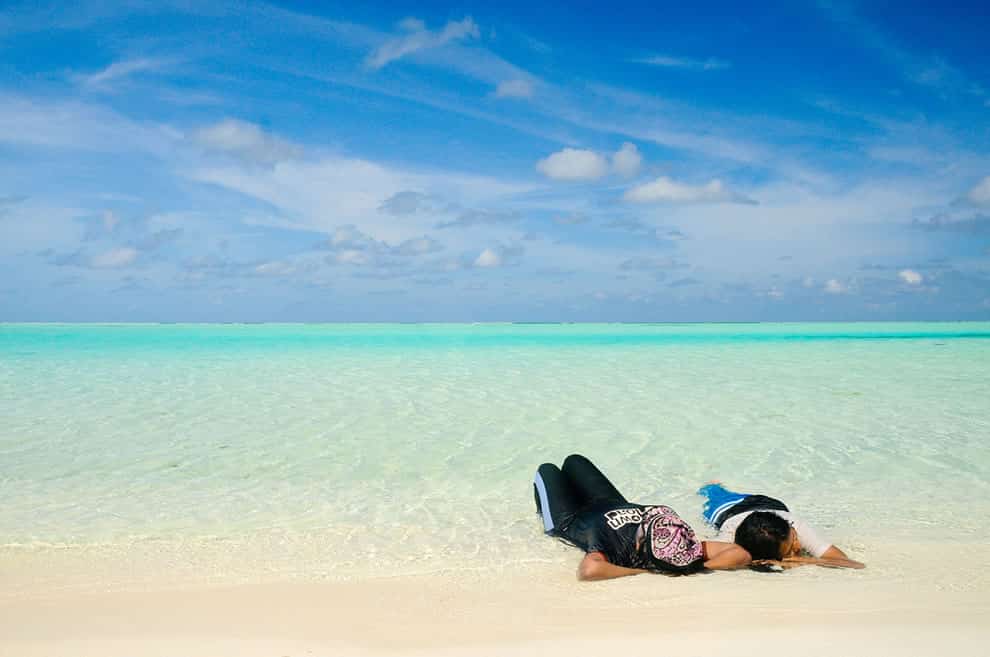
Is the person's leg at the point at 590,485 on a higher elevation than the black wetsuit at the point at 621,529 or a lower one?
higher

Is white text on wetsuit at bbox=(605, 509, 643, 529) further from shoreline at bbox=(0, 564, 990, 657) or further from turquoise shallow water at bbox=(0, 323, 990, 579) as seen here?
turquoise shallow water at bbox=(0, 323, 990, 579)

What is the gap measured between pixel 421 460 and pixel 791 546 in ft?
13.8

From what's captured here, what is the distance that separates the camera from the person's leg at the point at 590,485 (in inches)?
177

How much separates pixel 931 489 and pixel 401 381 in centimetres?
1070

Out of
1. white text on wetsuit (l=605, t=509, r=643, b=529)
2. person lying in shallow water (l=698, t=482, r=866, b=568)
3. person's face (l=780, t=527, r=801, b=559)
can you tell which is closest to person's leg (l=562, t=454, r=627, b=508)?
white text on wetsuit (l=605, t=509, r=643, b=529)

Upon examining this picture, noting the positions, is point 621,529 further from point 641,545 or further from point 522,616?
point 522,616

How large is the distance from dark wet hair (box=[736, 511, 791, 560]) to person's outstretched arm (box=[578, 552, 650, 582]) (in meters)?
0.78

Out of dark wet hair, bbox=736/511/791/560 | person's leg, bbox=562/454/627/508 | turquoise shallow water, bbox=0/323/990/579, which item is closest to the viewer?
dark wet hair, bbox=736/511/791/560

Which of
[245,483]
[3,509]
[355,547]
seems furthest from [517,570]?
[3,509]

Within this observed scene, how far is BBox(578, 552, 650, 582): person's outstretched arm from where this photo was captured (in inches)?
149

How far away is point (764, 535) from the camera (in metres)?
3.97

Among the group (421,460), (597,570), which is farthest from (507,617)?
(421,460)

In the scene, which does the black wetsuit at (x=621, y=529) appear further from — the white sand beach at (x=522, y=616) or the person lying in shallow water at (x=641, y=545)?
the white sand beach at (x=522, y=616)

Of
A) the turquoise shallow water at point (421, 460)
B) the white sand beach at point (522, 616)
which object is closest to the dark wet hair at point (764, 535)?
the white sand beach at point (522, 616)
